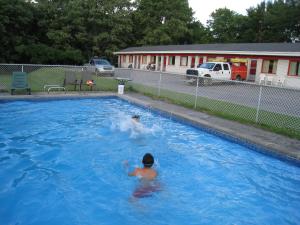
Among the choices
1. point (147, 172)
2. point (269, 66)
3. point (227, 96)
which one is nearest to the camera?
point (147, 172)

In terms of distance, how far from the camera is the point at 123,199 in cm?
603

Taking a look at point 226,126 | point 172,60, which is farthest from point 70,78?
point 172,60

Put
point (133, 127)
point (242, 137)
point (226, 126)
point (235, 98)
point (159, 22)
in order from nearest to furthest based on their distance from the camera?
point (242, 137) < point (226, 126) < point (133, 127) < point (235, 98) < point (159, 22)

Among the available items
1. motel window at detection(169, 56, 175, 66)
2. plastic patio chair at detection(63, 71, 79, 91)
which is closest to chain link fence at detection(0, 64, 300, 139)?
plastic patio chair at detection(63, 71, 79, 91)

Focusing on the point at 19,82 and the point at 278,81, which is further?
the point at 278,81

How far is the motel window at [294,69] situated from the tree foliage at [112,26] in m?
23.8

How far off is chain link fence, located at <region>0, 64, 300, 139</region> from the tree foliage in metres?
18.4

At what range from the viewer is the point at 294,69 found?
25.0 m

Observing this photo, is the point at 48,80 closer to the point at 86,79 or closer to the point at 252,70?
the point at 86,79

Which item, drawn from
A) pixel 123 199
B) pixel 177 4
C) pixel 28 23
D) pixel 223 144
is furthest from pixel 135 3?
pixel 123 199

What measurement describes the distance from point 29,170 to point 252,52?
24396 millimetres

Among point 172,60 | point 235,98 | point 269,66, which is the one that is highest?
point 172,60

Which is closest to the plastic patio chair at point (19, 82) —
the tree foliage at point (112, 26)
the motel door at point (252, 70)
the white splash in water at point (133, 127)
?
the white splash in water at point (133, 127)

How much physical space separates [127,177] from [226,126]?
4.53 m
